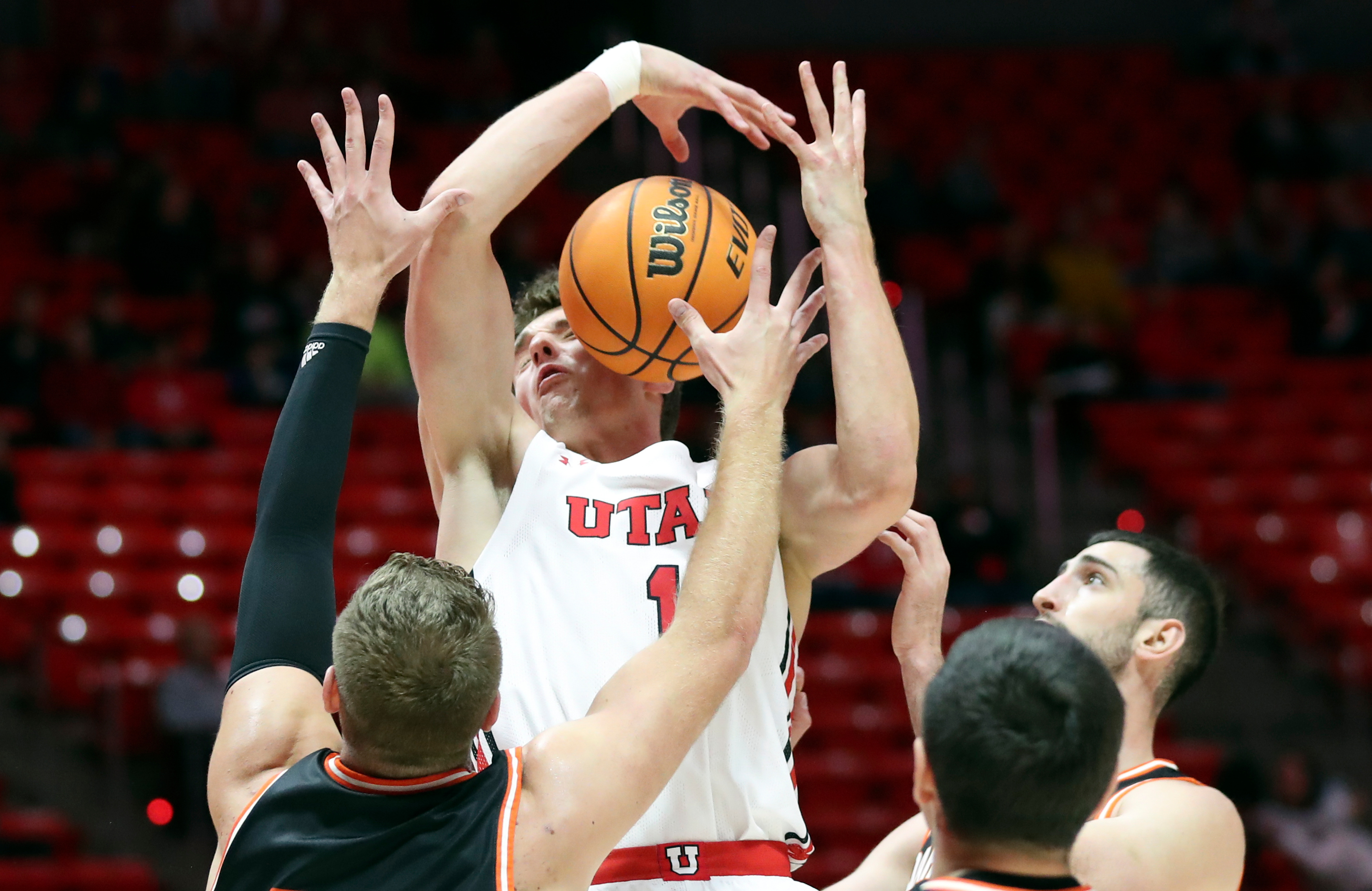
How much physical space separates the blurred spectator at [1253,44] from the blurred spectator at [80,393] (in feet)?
43.4

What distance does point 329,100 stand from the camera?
610 inches

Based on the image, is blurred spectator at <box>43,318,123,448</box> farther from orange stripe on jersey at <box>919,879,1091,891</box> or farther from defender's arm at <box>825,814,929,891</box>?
orange stripe on jersey at <box>919,879,1091,891</box>

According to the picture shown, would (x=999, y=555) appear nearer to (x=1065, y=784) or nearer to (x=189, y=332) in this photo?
(x=189, y=332)

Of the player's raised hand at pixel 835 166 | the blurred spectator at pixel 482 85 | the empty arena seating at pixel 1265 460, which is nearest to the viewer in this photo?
the player's raised hand at pixel 835 166

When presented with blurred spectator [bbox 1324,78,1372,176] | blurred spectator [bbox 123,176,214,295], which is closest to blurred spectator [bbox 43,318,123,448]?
blurred spectator [bbox 123,176,214,295]

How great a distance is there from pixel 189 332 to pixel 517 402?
1025 centimetres

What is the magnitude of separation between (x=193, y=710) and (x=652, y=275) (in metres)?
6.76

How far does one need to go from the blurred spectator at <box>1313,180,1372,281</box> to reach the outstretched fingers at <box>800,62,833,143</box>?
13.1 meters

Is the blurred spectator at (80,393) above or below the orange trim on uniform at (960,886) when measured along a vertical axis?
above

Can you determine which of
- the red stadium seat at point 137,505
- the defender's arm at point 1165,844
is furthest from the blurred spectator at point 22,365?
the defender's arm at point 1165,844

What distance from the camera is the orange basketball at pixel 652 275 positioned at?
3.32 m

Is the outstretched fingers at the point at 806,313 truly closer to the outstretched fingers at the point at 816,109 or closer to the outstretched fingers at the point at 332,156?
the outstretched fingers at the point at 816,109

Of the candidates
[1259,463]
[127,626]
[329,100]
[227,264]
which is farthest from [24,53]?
[1259,463]

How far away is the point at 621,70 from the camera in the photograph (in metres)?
3.78
